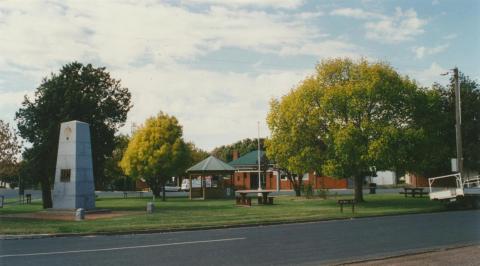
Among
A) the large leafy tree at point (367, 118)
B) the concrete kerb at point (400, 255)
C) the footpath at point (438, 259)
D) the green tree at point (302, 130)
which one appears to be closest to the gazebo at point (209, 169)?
the green tree at point (302, 130)

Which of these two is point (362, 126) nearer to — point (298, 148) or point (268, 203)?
point (298, 148)

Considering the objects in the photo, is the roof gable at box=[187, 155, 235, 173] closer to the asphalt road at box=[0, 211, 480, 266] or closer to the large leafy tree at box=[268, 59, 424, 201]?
the large leafy tree at box=[268, 59, 424, 201]

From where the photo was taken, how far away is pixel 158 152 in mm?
48125

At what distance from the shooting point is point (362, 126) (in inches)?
1296

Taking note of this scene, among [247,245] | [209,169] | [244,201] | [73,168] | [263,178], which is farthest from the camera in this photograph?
[263,178]

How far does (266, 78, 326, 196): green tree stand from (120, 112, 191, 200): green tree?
49.1 feet

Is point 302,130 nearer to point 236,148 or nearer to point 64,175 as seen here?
point 64,175

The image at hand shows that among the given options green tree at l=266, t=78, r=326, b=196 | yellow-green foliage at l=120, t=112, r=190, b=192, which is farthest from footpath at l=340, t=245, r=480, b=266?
yellow-green foliage at l=120, t=112, r=190, b=192

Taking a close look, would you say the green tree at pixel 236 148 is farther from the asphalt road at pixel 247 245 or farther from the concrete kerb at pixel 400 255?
the concrete kerb at pixel 400 255

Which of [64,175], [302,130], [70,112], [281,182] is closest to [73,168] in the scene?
[64,175]

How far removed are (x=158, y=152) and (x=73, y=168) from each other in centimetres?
1912

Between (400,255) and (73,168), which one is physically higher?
(73,168)

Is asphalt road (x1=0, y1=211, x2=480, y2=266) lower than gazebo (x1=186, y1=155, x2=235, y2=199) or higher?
lower

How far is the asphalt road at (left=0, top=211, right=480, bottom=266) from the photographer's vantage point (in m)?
12.0
